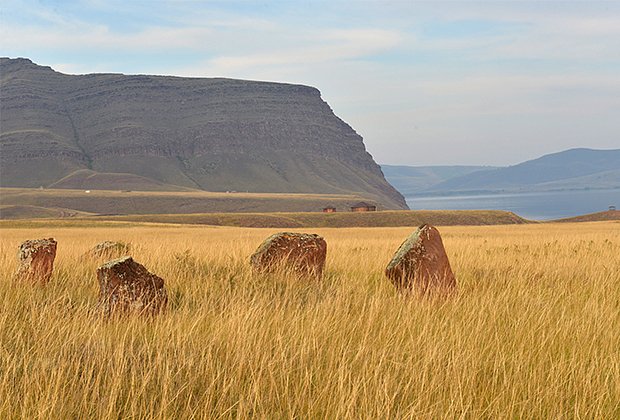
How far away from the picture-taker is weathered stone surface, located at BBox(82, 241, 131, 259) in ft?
42.8

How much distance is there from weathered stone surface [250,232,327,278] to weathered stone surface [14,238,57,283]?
3138 mm

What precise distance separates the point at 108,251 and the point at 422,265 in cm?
760

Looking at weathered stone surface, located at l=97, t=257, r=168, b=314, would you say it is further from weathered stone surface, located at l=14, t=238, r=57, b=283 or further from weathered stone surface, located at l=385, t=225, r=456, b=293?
weathered stone surface, located at l=385, t=225, r=456, b=293

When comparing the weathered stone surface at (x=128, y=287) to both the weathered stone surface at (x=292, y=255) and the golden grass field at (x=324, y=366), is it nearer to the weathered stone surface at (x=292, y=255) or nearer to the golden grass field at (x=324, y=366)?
the golden grass field at (x=324, y=366)

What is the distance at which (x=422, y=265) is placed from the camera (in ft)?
28.5

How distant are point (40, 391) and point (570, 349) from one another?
4199mm

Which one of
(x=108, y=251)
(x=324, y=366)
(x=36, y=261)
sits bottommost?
(x=324, y=366)

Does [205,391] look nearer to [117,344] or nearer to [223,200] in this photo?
[117,344]

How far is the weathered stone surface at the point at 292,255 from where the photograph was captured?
→ 10.0 m

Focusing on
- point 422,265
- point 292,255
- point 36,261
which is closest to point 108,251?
point 36,261

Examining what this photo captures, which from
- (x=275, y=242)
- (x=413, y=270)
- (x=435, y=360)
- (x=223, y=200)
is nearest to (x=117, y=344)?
(x=435, y=360)

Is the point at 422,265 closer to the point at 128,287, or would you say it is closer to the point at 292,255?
the point at 292,255

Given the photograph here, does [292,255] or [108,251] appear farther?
[108,251]

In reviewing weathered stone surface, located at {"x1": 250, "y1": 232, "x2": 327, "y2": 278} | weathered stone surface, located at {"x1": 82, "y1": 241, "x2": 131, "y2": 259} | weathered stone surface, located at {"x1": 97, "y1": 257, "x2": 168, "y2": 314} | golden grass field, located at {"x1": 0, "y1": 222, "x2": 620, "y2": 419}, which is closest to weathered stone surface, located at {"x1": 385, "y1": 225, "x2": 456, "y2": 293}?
golden grass field, located at {"x1": 0, "y1": 222, "x2": 620, "y2": 419}
